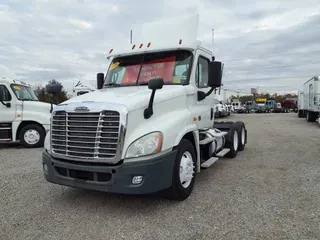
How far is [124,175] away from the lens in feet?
11.9

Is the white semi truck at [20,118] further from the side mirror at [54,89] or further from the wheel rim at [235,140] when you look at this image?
the wheel rim at [235,140]

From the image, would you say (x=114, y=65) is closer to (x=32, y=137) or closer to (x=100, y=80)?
(x=100, y=80)

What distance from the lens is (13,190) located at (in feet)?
16.8

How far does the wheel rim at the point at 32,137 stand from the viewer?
32.5ft

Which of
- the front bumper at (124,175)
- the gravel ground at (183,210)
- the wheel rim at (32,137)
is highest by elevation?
the front bumper at (124,175)

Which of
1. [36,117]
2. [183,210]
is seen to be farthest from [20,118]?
[183,210]

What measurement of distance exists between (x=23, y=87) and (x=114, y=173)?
8.48 m

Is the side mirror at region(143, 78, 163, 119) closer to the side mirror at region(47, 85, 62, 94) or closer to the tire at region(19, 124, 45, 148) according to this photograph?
the side mirror at region(47, 85, 62, 94)

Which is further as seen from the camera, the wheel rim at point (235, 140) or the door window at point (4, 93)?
the door window at point (4, 93)

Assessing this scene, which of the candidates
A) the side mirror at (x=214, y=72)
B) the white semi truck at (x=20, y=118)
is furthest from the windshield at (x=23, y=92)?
the side mirror at (x=214, y=72)

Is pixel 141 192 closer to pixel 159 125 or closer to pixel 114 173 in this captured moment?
pixel 114 173

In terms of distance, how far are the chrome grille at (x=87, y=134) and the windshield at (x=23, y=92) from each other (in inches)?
272

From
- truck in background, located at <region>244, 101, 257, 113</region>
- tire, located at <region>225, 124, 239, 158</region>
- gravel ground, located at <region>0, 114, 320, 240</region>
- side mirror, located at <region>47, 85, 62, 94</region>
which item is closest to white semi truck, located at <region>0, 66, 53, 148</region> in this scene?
gravel ground, located at <region>0, 114, 320, 240</region>

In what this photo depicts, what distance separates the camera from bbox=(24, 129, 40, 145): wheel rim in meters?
9.91
